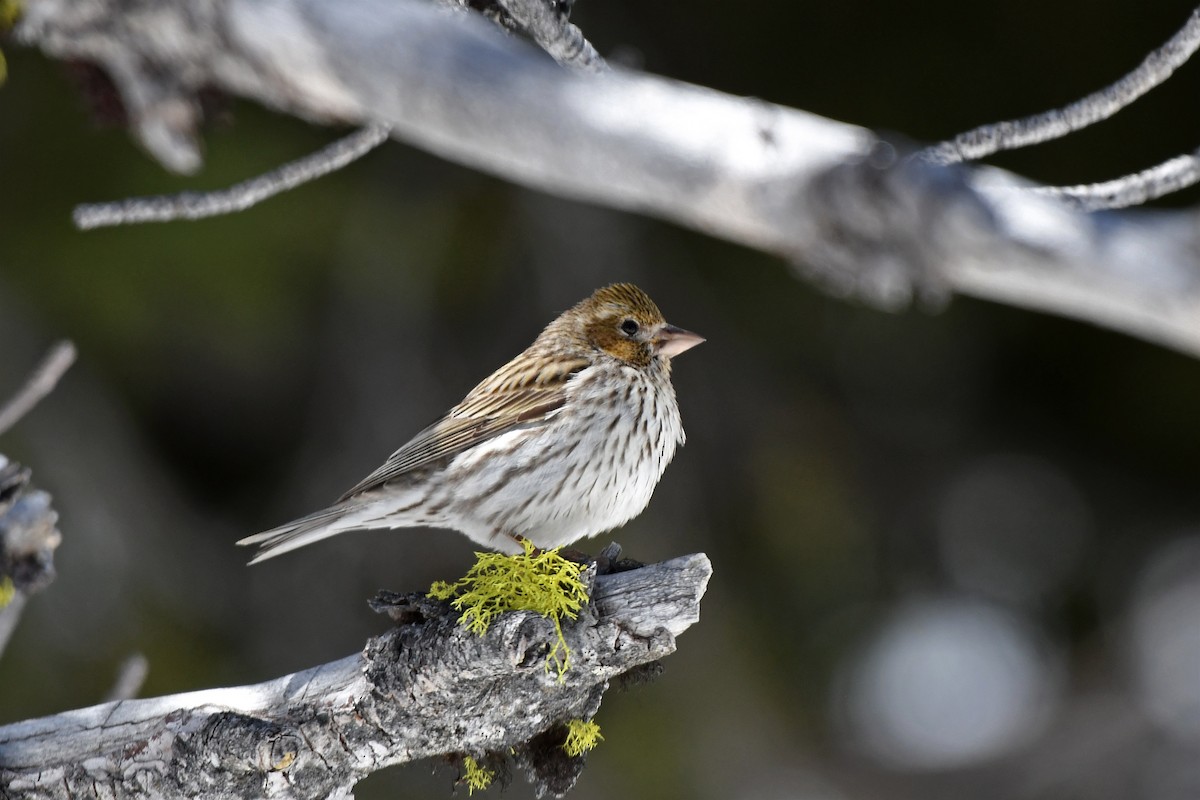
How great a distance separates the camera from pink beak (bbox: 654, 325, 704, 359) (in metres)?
4.32

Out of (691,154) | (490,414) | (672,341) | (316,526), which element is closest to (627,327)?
(672,341)

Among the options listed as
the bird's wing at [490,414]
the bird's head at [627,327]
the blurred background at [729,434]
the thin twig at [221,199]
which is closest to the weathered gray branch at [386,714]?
the thin twig at [221,199]

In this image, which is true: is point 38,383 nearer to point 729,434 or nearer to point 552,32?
point 552,32

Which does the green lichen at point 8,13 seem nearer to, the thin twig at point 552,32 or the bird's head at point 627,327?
the thin twig at point 552,32

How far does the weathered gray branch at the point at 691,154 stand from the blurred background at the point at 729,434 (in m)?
4.53

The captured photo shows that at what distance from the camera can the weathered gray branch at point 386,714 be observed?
2.93 m

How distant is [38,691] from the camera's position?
6.43 m

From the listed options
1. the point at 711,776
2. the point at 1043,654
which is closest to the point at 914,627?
the point at 1043,654

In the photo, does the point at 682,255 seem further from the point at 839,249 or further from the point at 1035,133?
the point at 839,249

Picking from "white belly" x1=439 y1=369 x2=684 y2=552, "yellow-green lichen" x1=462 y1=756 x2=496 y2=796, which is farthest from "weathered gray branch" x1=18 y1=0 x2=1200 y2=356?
"white belly" x1=439 y1=369 x2=684 y2=552

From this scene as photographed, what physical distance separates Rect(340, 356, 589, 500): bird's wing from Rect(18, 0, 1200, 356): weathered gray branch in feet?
8.27

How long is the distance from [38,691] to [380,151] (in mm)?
3268

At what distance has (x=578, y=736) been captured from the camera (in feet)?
10.4

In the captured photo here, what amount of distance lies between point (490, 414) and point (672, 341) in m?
0.69
